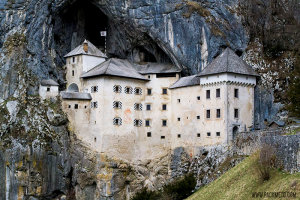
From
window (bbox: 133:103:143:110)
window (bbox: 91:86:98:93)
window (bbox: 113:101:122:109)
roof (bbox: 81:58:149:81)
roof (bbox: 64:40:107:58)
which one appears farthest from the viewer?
roof (bbox: 64:40:107:58)

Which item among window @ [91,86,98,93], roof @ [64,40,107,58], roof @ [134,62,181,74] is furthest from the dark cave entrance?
window @ [91,86,98,93]

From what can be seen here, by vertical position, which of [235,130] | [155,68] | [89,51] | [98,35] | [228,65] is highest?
[98,35]

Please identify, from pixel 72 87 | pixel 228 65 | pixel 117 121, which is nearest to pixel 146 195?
pixel 117 121

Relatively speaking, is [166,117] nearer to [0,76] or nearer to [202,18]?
[202,18]

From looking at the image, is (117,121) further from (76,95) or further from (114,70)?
(114,70)

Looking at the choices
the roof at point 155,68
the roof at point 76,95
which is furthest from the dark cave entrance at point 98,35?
the roof at point 76,95

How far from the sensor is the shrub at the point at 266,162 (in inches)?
2229

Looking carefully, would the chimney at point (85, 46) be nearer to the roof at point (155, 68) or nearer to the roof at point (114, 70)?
the roof at point (114, 70)

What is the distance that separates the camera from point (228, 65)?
81.1 meters

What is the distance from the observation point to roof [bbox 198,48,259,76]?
80.8m

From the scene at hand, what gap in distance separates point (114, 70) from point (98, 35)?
13.2 metres

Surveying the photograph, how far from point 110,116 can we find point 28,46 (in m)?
15.6

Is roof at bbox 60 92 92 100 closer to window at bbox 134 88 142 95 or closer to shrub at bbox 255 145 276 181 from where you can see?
window at bbox 134 88 142 95

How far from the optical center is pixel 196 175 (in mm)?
80812
